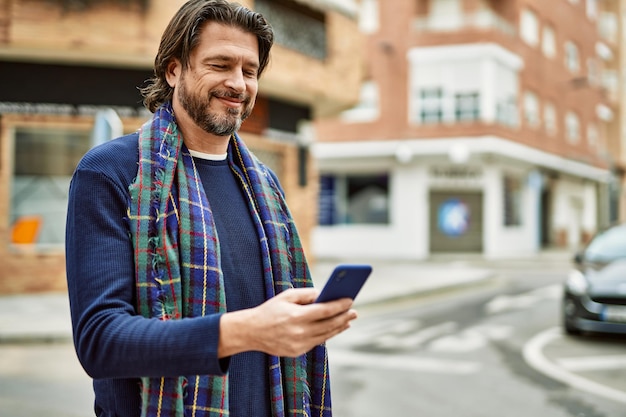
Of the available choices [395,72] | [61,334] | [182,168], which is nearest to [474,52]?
[395,72]

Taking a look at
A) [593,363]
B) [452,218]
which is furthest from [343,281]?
[452,218]

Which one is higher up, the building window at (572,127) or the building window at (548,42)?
the building window at (548,42)

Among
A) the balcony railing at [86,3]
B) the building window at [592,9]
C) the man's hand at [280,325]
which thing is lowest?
the man's hand at [280,325]

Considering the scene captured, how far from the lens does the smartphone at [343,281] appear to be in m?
1.36

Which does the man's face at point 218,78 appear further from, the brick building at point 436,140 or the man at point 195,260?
the brick building at point 436,140

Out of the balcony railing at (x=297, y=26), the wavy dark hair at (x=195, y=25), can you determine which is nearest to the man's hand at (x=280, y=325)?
the wavy dark hair at (x=195, y=25)

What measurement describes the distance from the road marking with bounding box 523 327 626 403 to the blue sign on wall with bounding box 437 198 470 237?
1799 cm

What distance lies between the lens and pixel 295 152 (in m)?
17.5

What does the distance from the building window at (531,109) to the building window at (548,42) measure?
289 cm

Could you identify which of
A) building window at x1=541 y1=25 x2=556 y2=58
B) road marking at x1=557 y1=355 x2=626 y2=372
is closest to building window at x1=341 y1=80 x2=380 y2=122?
building window at x1=541 y1=25 x2=556 y2=58

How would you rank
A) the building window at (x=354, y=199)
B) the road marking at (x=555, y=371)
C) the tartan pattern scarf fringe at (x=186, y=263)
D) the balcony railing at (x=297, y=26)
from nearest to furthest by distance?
the tartan pattern scarf fringe at (x=186, y=263)
the road marking at (x=555, y=371)
the balcony railing at (x=297, y=26)
the building window at (x=354, y=199)

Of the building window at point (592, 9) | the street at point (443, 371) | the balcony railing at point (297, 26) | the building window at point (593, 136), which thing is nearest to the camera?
the street at point (443, 371)

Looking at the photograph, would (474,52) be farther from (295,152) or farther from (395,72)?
(295,152)

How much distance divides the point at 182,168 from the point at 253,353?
1.66ft
